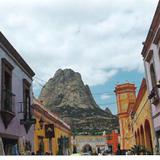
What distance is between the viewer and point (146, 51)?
7637mm

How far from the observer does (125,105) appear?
561 inches

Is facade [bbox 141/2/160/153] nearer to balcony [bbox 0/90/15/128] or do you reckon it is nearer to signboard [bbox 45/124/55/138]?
balcony [bbox 0/90/15/128]

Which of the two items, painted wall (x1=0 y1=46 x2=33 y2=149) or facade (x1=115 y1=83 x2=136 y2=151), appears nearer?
painted wall (x1=0 y1=46 x2=33 y2=149)

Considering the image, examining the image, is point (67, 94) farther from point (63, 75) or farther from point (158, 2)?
point (158, 2)

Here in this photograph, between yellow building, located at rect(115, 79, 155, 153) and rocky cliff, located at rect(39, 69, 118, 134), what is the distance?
17.2 ft

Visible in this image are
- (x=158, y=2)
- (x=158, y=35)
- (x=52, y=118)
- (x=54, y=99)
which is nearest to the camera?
(x=158, y=2)

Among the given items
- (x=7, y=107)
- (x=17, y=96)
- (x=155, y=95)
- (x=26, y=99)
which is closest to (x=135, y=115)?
(x=26, y=99)

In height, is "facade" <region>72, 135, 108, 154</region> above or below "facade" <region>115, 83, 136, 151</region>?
below

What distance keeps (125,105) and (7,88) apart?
8.23 m

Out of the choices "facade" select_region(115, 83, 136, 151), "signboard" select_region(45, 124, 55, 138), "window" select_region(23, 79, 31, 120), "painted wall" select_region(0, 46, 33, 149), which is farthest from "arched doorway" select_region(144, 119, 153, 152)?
"painted wall" select_region(0, 46, 33, 149)

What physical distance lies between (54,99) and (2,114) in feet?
57.0

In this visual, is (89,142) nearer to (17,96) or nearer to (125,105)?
(125,105)

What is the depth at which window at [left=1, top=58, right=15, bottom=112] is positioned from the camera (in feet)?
21.5
